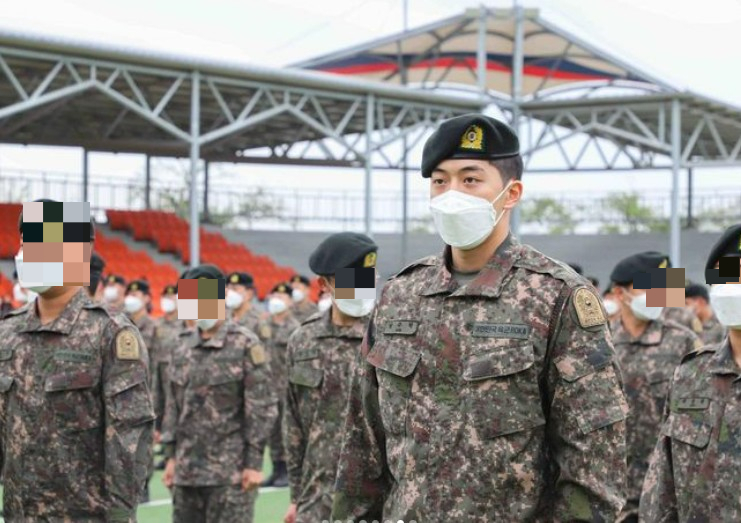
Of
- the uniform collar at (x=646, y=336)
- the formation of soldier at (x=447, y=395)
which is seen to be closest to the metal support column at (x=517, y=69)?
the uniform collar at (x=646, y=336)

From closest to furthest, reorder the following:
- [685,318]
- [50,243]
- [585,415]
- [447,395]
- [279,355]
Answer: [585,415] < [447,395] < [50,243] < [685,318] < [279,355]

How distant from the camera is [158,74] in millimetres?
18391

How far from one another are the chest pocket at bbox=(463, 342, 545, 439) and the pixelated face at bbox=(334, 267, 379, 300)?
2732 millimetres

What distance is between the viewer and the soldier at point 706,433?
12.5 feet

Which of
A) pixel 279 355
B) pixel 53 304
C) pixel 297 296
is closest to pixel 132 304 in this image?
pixel 279 355

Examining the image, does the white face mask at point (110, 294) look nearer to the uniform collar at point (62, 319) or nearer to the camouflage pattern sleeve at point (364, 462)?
the uniform collar at point (62, 319)

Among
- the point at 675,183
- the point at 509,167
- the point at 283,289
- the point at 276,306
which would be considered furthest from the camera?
the point at 675,183

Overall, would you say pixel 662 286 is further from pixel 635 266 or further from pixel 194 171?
pixel 194 171

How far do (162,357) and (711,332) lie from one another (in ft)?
19.2

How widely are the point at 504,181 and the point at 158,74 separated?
15.9 meters

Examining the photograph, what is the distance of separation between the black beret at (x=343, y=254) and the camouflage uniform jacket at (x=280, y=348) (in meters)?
6.41

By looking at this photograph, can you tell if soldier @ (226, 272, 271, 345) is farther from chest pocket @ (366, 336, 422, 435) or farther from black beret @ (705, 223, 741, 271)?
chest pocket @ (366, 336, 422, 435)

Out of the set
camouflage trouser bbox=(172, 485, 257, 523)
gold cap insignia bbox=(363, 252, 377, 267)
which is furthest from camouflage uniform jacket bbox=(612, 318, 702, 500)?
camouflage trouser bbox=(172, 485, 257, 523)

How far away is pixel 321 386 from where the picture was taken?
593 centimetres
